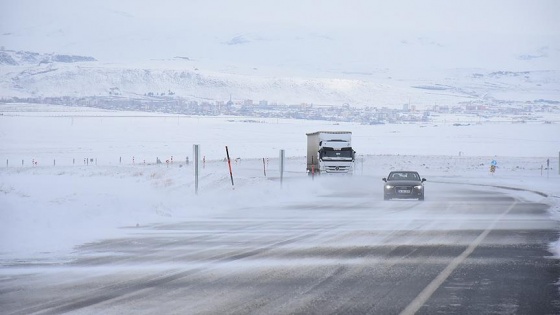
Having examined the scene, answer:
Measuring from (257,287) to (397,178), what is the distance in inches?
1168

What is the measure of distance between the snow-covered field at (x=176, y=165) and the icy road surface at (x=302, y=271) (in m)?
1.80

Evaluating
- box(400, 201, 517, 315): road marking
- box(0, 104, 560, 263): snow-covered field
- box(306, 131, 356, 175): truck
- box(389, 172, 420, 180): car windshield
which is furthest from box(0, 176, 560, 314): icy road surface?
box(306, 131, 356, 175): truck

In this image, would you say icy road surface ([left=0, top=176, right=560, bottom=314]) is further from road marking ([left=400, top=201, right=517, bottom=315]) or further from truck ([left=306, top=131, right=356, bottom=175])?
truck ([left=306, top=131, right=356, bottom=175])

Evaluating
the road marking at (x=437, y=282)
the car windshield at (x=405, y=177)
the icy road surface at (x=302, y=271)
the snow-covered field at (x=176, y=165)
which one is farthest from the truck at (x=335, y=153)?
the road marking at (x=437, y=282)

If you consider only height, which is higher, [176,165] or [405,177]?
[405,177]

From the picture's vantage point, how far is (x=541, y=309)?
11.5m

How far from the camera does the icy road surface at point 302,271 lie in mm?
11703

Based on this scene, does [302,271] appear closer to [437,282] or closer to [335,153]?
[437,282]

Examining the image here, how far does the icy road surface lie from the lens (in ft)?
38.4

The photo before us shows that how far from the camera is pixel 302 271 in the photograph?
15.0 m

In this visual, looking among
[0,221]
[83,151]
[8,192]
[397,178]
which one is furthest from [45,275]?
[83,151]

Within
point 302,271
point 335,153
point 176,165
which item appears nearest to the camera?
point 302,271

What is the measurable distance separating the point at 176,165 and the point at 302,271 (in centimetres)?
6321

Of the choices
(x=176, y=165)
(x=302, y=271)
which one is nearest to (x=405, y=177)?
(x=302, y=271)
